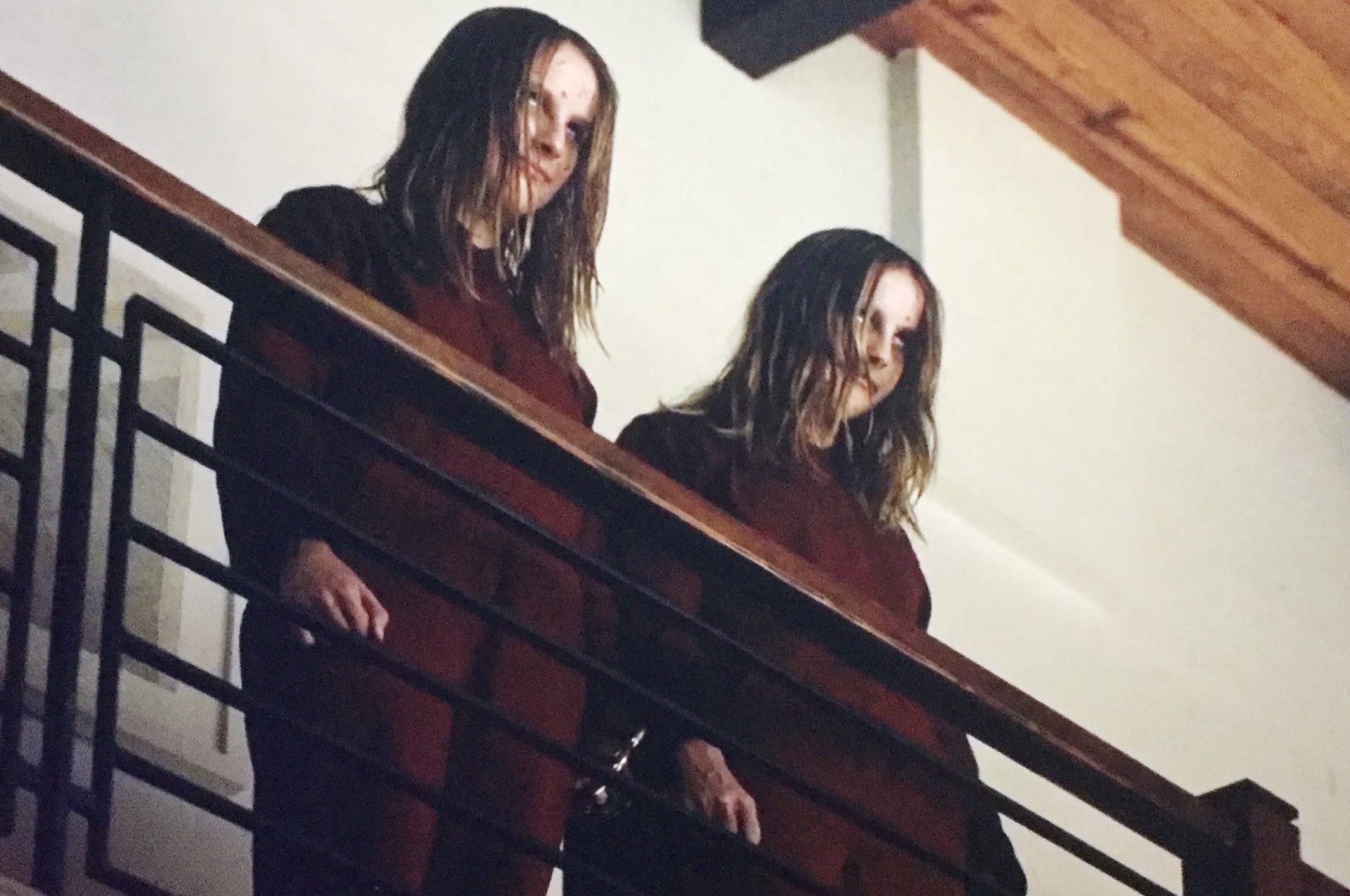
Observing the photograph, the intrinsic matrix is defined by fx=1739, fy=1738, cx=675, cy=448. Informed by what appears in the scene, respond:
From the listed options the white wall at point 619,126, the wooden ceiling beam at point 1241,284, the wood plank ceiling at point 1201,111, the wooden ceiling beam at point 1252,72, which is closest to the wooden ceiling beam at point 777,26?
the white wall at point 619,126

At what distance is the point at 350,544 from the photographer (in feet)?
4.20

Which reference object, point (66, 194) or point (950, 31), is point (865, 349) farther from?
point (66, 194)

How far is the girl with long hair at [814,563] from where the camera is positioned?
183 cm

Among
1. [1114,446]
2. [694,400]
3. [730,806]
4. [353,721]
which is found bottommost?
[353,721]

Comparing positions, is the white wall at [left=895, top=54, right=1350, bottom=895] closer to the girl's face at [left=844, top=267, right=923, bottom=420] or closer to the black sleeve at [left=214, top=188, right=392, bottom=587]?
the girl's face at [left=844, top=267, right=923, bottom=420]

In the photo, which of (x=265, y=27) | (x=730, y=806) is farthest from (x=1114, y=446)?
(x=265, y=27)

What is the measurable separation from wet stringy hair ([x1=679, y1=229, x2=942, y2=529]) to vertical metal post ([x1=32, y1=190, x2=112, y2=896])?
1065 mm

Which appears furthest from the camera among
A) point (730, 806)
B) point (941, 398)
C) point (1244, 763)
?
point (1244, 763)

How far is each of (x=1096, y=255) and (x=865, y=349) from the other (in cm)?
86

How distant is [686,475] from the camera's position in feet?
6.66

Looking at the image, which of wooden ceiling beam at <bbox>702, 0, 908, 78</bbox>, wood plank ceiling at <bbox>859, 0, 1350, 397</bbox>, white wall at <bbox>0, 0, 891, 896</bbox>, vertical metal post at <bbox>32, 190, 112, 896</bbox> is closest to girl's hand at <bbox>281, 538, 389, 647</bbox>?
white wall at <bbox>0, 0, 891, 896</bbox>

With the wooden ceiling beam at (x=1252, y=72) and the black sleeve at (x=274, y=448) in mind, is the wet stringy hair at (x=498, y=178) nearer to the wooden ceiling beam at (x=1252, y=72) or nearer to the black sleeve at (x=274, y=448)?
the black sleeve at (x=274, y=448)

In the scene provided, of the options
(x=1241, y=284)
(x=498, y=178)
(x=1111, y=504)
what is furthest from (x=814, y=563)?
(x=1241, y=284)

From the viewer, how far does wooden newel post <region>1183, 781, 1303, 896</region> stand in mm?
1628
